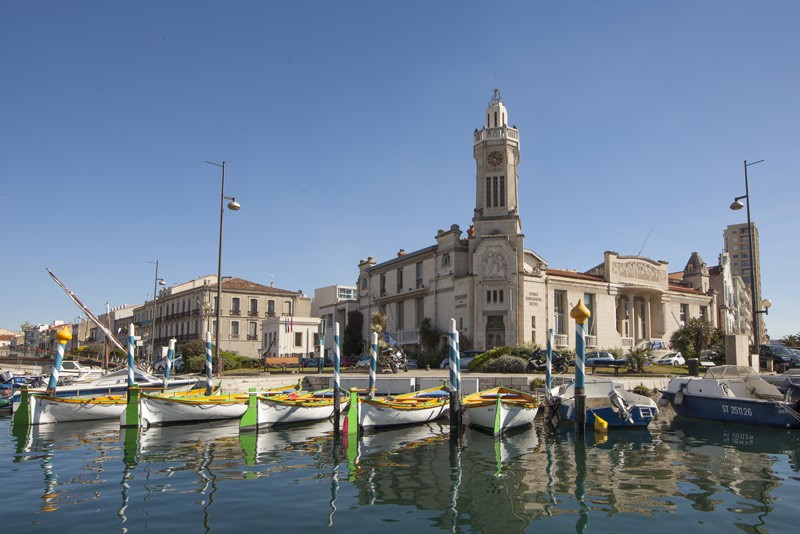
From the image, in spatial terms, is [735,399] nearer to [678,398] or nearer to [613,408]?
[678,398]

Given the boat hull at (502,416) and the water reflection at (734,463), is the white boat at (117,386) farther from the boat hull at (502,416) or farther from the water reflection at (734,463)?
the water reflection at (734,463)

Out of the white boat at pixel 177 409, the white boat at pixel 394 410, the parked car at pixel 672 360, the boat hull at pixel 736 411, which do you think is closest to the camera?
the white boat at pixel 394 410

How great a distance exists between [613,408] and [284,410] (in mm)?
12658

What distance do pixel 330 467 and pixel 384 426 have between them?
6.83 metres

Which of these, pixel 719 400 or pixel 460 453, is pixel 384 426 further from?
pixel 719 400

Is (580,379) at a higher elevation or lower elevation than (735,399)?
higher

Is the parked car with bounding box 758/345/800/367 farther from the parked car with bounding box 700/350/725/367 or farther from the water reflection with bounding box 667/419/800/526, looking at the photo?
the water reflection with bounding box 667/419/800/526

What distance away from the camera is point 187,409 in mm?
23797

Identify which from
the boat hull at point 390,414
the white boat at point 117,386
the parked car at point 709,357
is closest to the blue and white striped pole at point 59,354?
the white boat at point 117,386

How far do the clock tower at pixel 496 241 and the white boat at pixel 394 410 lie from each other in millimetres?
24855

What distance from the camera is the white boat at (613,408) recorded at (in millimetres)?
21781

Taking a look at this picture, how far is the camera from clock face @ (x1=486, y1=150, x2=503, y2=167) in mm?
54062

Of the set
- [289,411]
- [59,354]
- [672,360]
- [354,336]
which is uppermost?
[354,336]

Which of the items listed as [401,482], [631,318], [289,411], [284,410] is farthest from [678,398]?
[631,318]
